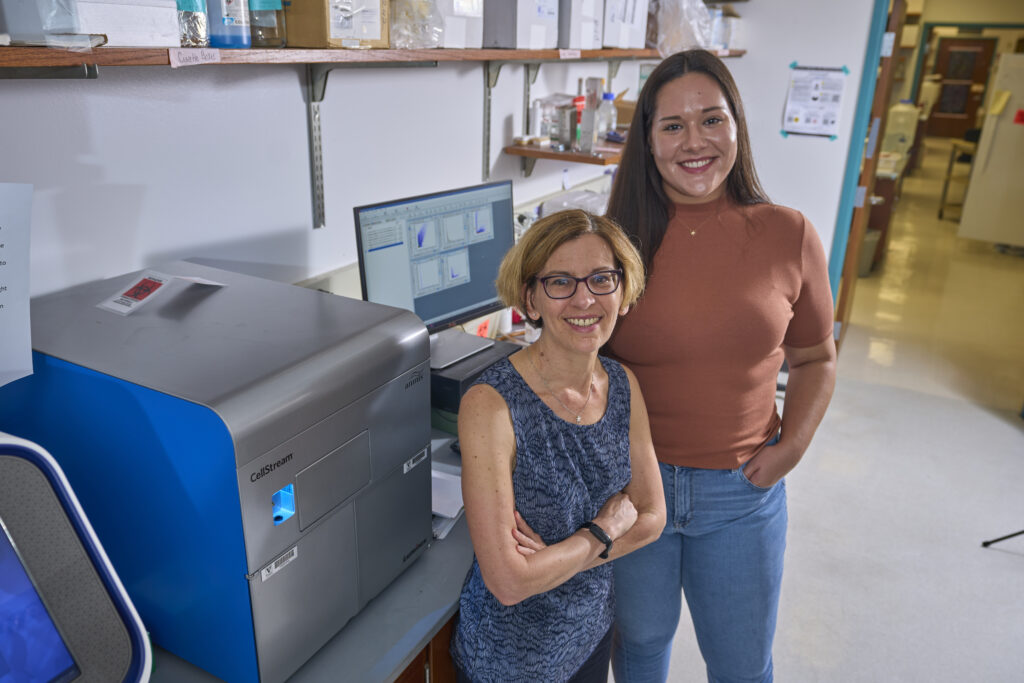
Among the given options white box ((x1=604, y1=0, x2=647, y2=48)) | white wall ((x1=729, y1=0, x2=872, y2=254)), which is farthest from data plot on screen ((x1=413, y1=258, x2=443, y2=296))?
white wall ((x1=729, y1=0, x2=872, y2=254))

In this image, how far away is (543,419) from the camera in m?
1.11

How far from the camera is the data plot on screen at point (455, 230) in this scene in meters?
1.72

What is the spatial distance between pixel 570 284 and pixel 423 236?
64cm

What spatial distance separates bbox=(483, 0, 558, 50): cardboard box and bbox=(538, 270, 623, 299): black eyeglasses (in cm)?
101

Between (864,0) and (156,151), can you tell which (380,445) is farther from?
(864,0)

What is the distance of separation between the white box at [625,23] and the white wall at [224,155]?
12.6 inches

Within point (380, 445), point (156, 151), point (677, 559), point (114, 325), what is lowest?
point (677, 559)

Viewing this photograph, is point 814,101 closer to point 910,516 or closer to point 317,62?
point 910,516

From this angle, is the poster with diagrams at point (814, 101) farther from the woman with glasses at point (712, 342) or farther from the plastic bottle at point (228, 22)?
the plastic bottle at point (228, 22)

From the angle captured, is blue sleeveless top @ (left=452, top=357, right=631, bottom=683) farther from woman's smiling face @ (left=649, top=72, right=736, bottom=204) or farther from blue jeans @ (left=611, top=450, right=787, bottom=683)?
woman's smiling face @ (left=649, top=72, right=736, bottom=204)

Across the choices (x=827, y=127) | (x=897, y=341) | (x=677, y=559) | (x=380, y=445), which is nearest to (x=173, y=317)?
(x=380, y=445)

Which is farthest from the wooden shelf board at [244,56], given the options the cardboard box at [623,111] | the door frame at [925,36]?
the door frame at [925,36]

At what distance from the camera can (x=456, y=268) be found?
69.8 inches

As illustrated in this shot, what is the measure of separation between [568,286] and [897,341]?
424 cm
